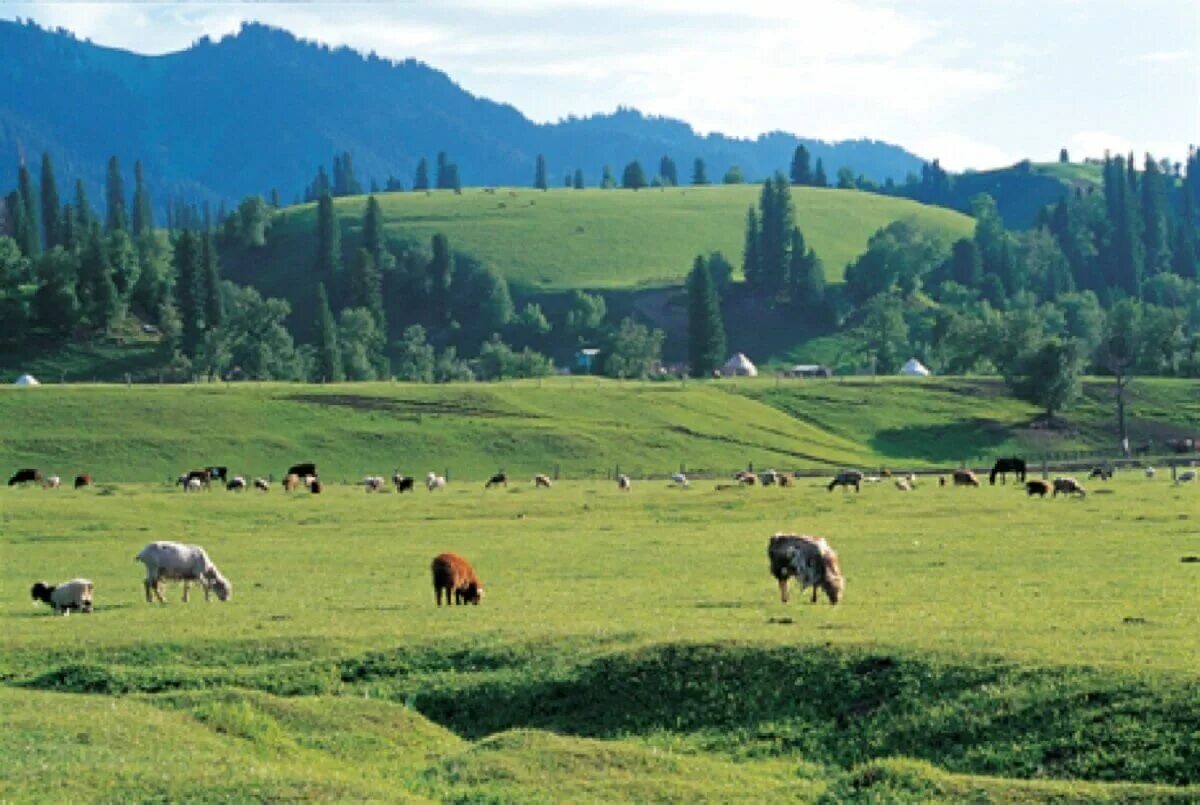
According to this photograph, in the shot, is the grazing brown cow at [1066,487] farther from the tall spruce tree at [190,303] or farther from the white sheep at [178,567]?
the tall spruce tree at [190,303]

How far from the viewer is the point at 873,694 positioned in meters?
24.2

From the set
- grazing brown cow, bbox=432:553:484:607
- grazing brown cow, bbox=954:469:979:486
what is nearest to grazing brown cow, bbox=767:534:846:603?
grazing brown cow, bbox=432:553:484:607

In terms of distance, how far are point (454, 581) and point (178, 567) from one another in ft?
25.1

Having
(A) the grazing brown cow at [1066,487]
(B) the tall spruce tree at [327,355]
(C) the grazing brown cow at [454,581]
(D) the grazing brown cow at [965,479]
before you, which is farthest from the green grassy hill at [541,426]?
(C) the grazing brown cow at [454,581]

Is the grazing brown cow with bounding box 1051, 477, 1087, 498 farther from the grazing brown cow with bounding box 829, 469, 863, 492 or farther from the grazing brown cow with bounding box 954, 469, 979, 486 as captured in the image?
the grazing brown cow with bounding box 829, 469, 863, 492

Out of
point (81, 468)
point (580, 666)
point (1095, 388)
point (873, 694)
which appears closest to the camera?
point (873, 694)

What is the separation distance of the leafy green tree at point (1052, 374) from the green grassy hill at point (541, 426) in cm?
344

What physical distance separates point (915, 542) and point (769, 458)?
239ft

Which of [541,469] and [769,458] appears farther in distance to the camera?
[769,458]

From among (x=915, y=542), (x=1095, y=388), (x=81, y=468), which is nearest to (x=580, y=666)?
(x=915, y=542)

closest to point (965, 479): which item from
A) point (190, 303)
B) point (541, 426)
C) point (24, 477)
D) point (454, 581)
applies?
point (541, 426)

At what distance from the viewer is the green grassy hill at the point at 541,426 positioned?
370 ft

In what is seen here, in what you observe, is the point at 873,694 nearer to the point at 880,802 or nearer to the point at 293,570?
the point at 880,802

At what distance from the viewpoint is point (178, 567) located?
126ft
